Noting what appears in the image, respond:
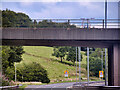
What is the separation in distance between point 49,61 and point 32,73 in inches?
603

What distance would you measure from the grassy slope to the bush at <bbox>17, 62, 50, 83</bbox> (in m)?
5.15

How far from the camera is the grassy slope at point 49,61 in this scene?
59.1m

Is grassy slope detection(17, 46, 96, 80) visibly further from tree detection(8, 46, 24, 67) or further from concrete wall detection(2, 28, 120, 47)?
concrete wall detection(2, 28, 120, 47)

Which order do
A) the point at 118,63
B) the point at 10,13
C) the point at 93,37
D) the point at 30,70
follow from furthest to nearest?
the point at 30,70, the point at 10,13, the point at 118,63, the point at 93,37

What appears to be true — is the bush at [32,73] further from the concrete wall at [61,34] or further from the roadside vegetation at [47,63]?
the concrete wall at [61,34]

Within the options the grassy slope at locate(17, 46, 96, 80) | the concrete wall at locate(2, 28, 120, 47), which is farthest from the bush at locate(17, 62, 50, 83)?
the concrete wall at locate(2, 28, 120, 47)

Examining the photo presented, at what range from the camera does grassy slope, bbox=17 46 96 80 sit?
59.1 metres

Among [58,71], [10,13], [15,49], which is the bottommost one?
[58,71]

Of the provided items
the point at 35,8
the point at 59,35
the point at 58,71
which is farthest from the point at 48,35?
the point at 58,71

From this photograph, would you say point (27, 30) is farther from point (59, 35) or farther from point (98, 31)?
point (98, 31)

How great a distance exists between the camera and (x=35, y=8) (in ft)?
145

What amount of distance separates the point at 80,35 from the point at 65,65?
40.7 metres

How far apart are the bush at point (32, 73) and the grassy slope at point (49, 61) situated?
5149 mm

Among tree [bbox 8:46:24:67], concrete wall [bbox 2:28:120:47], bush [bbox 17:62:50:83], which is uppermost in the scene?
A: concrete wall [bbox 2:28:120:47]
